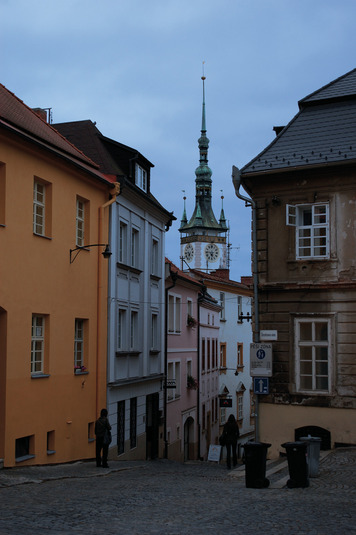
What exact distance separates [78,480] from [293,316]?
754 cm

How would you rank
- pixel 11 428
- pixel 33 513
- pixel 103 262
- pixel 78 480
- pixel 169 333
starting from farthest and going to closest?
1. pixel 169 333
2. pixel 103 262
3. pixel 11 428
4. pixel 78 480
5. pixel 33 513

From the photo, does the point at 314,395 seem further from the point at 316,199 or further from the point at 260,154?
the point at 260,154

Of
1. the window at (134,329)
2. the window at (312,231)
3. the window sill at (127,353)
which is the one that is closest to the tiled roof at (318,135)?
the window at (312,231)

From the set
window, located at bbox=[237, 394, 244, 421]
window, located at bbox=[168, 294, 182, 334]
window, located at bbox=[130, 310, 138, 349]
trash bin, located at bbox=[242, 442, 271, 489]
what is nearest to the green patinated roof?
window, located at bbox=[237, 394, 244, 421]

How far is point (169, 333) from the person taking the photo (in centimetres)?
3369

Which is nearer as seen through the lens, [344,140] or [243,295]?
[344,140]

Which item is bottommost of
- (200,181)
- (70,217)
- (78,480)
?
(78,480)

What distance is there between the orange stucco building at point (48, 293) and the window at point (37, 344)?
0.09 feet

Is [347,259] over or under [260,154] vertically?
under

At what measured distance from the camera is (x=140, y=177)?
28.6 meters

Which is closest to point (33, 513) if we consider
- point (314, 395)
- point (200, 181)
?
point (314, 395)

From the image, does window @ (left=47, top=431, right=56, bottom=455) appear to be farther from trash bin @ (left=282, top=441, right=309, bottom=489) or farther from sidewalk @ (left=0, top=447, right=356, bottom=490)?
trash bin @ (left=282, top=441, right=309, bottom=489)

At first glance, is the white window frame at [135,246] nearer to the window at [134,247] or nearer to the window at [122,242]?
the window at [134,247]

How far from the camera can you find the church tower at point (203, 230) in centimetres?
16175
